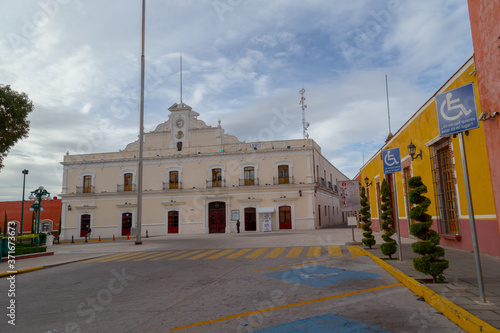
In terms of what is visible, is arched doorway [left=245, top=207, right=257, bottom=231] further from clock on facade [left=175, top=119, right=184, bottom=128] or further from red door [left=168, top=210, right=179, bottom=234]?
clock on facade [left=175, top=119, right=184, bottom=128]

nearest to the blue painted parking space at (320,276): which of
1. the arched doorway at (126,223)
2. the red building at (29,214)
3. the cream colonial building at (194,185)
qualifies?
the cream colonial building at (194,185)

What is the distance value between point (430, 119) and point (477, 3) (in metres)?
5.07

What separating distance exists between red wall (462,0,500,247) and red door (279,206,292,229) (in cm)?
2637

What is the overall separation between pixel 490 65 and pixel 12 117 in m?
18.6

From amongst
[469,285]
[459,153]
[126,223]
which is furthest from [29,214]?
[469,285]

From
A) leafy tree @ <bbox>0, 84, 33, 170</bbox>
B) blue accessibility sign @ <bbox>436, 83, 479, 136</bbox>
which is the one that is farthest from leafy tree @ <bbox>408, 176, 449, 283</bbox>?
leafy tree @ <bbox>0, 84, 33, 170</bbox>

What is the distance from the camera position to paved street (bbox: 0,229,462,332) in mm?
4758

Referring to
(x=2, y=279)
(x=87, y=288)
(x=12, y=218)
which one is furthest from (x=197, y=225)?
(x=87, y=288)

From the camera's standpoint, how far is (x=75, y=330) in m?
4.81

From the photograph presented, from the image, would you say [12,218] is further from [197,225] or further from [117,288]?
[117,288]

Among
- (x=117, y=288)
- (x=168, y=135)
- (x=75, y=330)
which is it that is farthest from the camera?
(x=168, y=135)

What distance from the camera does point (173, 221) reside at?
36.2 meters

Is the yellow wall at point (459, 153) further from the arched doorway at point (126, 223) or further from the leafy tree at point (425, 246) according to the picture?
the arched doorway at point (126, 223)

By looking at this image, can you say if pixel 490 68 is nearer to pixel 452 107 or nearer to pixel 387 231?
pixel 452 107
